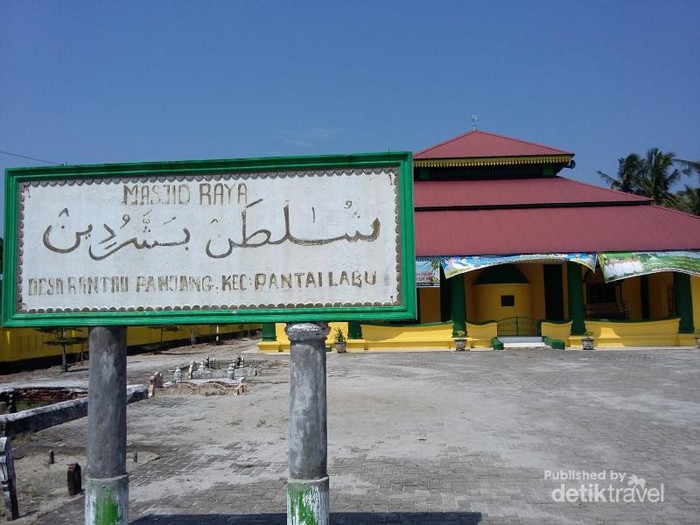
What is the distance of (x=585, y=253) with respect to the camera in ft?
74.8

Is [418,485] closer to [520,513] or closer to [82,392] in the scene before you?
[520,513]

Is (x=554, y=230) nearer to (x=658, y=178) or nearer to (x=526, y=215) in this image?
(x=526, y=215)

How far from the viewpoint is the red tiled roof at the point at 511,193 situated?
26672 millimetres

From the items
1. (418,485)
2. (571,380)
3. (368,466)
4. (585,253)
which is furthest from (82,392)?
(585,253)

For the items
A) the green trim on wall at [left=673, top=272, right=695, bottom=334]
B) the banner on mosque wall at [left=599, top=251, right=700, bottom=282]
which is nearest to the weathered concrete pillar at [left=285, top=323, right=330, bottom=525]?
the banner on mosque wall at [left=599, top=251, right=700, bottom=282]

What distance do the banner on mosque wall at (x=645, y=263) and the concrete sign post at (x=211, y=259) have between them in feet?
68.1

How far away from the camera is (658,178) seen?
1752 inches

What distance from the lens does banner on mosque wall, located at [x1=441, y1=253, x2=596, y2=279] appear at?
22594mm

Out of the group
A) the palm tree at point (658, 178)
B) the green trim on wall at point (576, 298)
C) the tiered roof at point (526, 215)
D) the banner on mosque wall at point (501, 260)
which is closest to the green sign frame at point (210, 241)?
the banner on mosque wall at point (501, 260)

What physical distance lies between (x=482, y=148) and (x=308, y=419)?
90.0ft

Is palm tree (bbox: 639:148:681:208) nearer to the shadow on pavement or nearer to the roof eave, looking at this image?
the roof eave

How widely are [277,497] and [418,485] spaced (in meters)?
1.50

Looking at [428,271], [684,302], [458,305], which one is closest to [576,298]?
[684,302]

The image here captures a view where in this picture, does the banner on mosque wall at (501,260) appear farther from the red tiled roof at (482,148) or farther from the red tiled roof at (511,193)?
the red tiled roof at (482,148)
